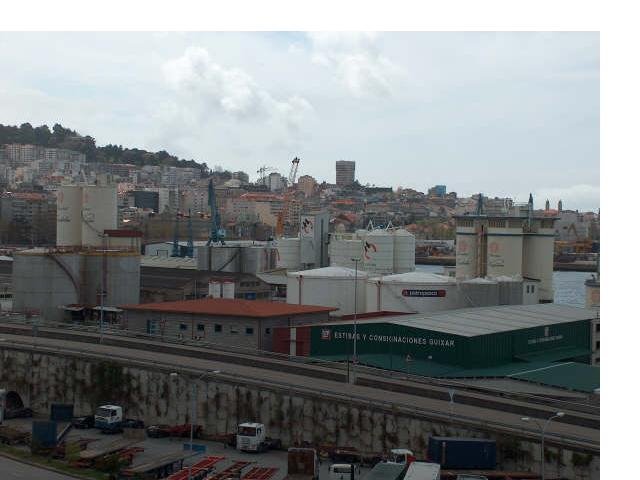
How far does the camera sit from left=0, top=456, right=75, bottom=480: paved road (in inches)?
864

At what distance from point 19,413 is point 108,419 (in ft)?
13.7

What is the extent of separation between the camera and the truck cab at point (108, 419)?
26859 mm

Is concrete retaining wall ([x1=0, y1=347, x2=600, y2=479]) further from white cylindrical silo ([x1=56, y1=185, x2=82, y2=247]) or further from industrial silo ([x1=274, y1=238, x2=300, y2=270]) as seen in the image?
industrial silo ([x1=274, y1=238, x2=300, y2=270])

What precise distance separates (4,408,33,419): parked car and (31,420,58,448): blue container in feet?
16.6

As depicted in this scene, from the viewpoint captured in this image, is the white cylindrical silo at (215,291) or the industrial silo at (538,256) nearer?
the white cylindrical silo at (215,291)

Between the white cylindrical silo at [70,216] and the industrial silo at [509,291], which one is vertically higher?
the white cylindrical silo at [70,216]

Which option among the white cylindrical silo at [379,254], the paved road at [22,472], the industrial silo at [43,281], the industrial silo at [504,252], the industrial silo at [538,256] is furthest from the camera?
the industrial silo at [538,256]

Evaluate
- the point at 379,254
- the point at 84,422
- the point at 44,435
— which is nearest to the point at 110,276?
the point at 379,254

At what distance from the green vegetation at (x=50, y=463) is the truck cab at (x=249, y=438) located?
3570mm

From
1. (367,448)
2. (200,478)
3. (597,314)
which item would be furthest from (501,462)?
(597,314)

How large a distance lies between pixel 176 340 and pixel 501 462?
14580 millimetres

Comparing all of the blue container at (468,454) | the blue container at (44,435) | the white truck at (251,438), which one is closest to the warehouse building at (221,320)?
the white truck at (251,438)

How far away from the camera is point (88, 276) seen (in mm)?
44938

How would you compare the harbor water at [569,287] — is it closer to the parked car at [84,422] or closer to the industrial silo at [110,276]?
the industrial silo at [110,276]
